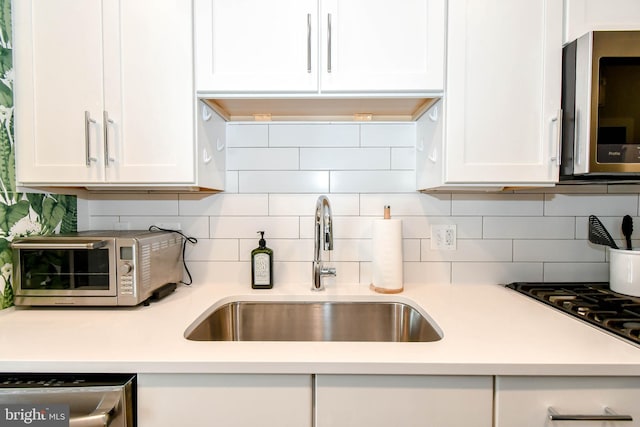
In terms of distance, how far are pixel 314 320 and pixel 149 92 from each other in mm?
1039

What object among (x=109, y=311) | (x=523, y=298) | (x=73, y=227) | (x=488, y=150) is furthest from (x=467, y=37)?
(x=73, y=227)

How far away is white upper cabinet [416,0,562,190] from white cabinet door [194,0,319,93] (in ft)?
1.58

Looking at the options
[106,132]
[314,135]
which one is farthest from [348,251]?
[106,132]

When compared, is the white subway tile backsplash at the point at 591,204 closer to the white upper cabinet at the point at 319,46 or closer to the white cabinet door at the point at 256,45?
the white upper cabinet at the point at 319,46

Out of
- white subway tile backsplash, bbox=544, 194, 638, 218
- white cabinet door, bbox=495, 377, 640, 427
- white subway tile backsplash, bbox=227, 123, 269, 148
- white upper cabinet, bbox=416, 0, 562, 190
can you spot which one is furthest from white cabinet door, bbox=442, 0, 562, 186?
white subway tile backsplash, bbox=227, 123, 269, 148

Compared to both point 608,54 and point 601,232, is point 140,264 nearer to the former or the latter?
point 608,54

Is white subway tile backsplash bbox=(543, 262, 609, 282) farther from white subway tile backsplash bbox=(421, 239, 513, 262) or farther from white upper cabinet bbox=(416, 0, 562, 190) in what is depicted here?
white upper cabinet bbox=(416, 0, 562, 190)

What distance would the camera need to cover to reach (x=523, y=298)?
1256 mm

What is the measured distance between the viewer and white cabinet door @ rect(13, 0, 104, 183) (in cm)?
113

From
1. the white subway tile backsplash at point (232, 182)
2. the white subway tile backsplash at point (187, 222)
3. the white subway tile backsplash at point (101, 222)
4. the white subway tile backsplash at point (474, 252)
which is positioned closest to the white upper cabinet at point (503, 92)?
the white subway tile backsplash at point (474, 252)

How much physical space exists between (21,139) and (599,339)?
190cm

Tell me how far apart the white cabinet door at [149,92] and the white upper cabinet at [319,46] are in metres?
0.07

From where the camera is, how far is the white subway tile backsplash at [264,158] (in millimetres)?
1465

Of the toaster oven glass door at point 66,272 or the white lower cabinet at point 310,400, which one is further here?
the toaster oven glass door at point 66,272
